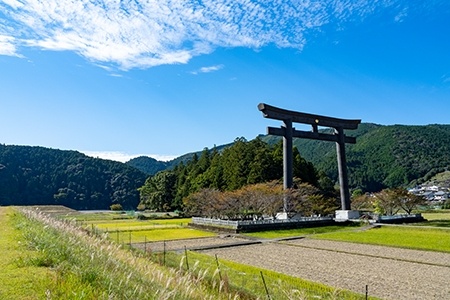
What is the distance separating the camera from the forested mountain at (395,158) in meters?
97.8

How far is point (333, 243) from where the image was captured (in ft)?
73.8

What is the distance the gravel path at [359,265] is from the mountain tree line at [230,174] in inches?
857

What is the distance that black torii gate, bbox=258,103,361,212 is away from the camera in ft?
105

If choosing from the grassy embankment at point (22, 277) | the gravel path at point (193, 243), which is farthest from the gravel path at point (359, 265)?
the grassy embankment at point (22, 277)

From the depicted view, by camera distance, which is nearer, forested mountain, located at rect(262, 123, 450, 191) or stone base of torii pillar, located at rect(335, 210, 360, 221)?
stone base of torii pillar, located at rect(335, 210, 360, 221)

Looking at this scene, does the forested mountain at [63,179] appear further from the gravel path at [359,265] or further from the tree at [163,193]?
the gravel path at [359,265]

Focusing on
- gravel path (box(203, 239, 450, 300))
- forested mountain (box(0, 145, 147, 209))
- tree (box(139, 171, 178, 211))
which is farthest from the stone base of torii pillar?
forested mountain (box(0, 145, 147, 209))

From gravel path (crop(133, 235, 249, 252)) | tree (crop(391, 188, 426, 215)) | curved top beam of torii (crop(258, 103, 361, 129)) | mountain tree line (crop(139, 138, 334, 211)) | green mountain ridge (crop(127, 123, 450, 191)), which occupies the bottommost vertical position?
gravel path (crop(133, 235, 249, 252))

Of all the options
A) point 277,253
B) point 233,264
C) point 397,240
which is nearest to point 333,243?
point 397,240

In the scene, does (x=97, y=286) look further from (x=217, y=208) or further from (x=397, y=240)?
(x=217, y=208)

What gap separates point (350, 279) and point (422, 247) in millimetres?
10173

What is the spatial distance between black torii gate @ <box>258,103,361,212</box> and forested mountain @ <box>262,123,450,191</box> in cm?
5940

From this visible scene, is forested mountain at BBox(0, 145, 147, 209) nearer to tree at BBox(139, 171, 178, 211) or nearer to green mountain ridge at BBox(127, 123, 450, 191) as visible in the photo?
tree at BBox(139, 171, 178, 211)

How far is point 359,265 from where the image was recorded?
15.0 metres
